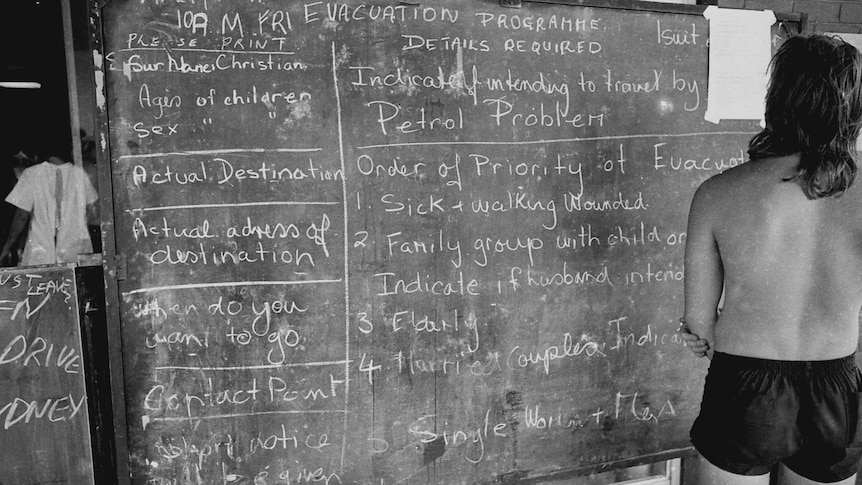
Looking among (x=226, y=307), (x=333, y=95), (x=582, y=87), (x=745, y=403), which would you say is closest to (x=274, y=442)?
(x=226, y=307)

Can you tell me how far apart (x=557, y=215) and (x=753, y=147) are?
0.80 m

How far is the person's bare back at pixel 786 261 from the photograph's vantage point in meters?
1.57

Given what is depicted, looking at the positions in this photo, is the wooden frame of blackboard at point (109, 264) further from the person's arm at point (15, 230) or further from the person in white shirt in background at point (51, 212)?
the person's arm at point (15, 230)

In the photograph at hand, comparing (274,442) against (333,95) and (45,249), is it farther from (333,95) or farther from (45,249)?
(45,249)

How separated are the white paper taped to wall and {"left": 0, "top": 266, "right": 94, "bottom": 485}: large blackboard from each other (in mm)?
2735

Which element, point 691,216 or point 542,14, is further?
point 542,14

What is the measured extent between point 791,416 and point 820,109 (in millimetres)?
881

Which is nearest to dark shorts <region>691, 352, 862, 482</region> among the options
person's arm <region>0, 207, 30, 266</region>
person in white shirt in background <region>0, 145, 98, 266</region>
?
person in white shirt in background <region>0, 145, 98, 266</region>

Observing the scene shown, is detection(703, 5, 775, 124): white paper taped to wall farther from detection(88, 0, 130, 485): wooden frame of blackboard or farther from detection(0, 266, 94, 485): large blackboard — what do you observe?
detection(0, 266, 94, 485): large blackboard

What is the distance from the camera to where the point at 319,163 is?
2.07 metres

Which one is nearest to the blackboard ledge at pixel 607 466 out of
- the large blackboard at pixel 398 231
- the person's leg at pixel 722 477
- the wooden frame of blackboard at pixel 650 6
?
the large blackboard at pixel 398 231

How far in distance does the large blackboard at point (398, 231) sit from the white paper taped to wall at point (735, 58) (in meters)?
0.06

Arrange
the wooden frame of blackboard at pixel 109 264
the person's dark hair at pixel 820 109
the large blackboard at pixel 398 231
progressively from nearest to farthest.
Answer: the person's dark hair at pixel 820 109
the wooden frame of blackboard at pixel 109 264
the large blackboard at pixel 398 231

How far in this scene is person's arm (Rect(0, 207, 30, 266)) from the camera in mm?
2704
